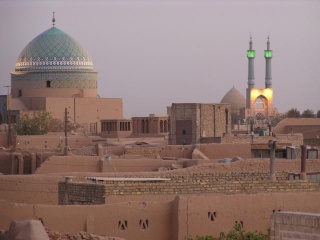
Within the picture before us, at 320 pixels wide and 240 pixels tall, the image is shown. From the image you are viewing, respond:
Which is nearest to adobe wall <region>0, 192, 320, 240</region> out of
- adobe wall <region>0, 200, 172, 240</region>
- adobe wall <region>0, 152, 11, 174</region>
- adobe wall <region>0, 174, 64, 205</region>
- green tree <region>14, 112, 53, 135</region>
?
adobe wall <region>0, 200, 172, 240</region>

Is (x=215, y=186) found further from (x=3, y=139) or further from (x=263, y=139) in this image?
(x=3, y=139)

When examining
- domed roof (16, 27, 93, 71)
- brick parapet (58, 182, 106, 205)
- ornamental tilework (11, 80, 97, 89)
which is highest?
domed roof (16, 27, 93, 71)

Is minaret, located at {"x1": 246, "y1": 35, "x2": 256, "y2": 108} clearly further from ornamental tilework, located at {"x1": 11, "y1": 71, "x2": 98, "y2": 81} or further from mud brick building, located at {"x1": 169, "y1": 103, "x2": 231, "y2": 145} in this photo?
mud brick building, located at {"x1": 169, "y1": 103, "x2": 231, "y2": 145}

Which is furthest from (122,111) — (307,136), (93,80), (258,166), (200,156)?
(258,166)

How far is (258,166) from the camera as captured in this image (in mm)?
22891

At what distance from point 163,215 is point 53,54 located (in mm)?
40032

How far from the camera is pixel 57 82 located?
57.5 metres

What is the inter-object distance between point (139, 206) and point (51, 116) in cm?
3833

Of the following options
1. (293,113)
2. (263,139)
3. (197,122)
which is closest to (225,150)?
(263,139)

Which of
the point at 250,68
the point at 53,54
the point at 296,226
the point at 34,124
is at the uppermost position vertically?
the point at 250,68

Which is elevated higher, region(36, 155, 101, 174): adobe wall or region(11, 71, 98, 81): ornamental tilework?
region(11, 71, 98, 81): ornamental tilework

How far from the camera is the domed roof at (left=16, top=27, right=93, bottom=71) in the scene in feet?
184

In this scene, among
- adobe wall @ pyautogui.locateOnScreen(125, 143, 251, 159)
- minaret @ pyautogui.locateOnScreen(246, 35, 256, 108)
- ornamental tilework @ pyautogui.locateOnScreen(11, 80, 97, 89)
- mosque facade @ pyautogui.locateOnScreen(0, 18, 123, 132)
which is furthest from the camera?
minaret @ pyautogui.locateOnScreen(246, 35, 256, 108)

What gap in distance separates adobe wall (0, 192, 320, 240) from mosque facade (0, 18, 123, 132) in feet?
127
